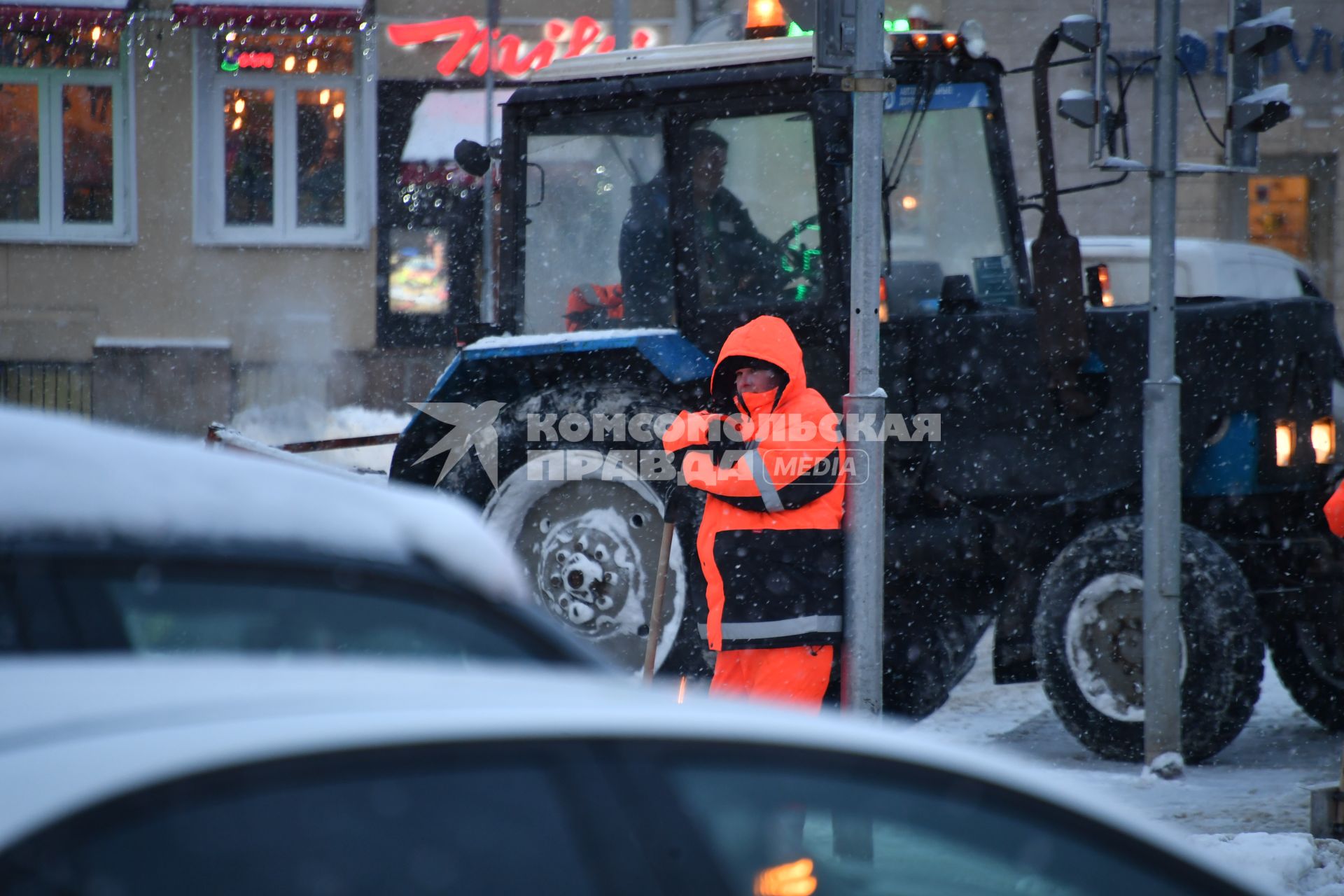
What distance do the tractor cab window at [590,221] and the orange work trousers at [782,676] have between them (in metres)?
1.90

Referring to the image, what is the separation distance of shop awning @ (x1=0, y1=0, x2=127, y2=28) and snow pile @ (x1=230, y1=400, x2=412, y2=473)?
4474mm

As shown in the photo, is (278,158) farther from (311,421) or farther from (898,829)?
(898,829)

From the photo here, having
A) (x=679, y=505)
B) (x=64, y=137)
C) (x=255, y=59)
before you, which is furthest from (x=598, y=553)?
(x=64, y=137)

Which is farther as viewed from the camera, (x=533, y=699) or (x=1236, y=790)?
(x=1236, y=790)

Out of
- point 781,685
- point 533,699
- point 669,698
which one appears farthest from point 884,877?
point 781,685

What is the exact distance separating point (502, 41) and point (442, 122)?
3.73ft

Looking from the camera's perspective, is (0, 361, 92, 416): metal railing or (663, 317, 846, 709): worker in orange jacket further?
(0, 361, 92, 416): metal railing

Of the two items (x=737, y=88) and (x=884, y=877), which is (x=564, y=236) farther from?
(x=884, y=877)

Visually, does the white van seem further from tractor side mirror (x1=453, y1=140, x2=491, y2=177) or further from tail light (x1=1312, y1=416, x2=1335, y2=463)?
tractor side mirror (x1=453, y1=140, x2=491, y2=177)

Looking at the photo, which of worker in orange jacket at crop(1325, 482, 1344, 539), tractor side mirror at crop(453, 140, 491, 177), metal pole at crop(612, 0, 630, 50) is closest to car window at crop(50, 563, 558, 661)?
worker in orange jacket at crop(1325, 482, 1344, 539)

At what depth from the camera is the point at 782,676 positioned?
4.58 m

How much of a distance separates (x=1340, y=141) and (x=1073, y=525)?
12723 millimetres

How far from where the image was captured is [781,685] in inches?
180

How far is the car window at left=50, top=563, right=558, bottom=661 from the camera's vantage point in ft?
4.11
